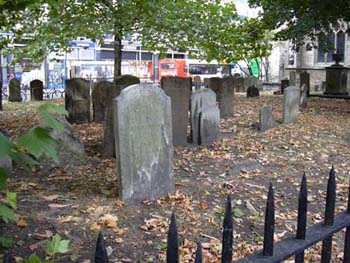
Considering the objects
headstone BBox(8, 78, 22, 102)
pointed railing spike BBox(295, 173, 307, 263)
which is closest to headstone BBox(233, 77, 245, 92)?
headstone BBox(8, 78, 22, 102)

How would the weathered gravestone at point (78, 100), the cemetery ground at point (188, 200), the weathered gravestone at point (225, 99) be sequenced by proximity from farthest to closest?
1. the weathered gravestone at point (225, 99)
2. the weathered gravestone at point (78, 100)
3. the cemetery ground at point (188, 200)

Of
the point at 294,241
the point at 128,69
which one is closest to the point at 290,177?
the point at 294,241

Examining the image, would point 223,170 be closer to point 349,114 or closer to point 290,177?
point 290,177

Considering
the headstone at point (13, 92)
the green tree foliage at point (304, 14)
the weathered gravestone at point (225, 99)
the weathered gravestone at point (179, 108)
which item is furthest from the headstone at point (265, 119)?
the headstone at point (13, 92)

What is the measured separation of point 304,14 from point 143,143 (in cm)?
1190

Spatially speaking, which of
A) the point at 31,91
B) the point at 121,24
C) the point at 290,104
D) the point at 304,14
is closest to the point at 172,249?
the point at 290,104

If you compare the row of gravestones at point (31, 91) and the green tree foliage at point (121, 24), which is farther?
the row of gravestones at point (31, 91)

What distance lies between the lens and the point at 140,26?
1416 cm

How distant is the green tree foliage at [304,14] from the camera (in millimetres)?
13484

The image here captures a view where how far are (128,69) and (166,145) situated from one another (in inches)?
1004

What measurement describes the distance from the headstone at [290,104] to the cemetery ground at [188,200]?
174 centimetres

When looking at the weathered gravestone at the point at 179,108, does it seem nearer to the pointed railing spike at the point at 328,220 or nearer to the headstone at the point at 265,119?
the headstone at the point at 265,119

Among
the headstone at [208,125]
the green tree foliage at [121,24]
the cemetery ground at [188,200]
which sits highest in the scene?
the green tree foliage at [121,24]

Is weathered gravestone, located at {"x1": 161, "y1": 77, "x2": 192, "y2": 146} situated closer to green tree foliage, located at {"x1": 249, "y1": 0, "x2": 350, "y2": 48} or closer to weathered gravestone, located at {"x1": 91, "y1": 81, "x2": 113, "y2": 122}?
weathered gravestone, located at {"x1": 91, "y1": 81, "x2": 113, "y2": 122}
